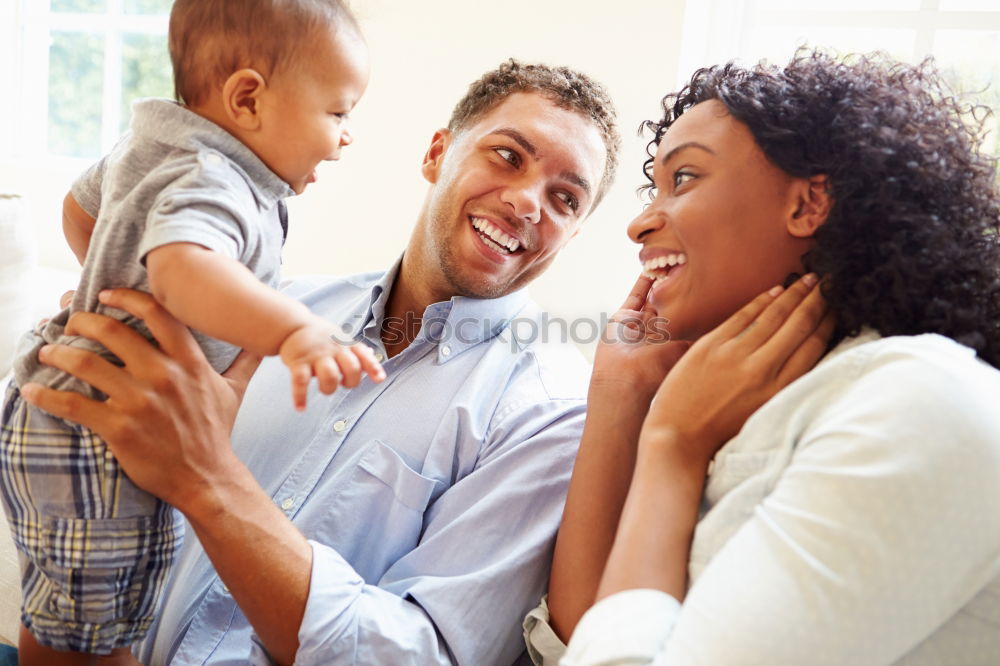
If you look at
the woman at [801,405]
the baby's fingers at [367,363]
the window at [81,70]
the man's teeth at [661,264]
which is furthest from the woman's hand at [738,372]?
the window at [81,70]

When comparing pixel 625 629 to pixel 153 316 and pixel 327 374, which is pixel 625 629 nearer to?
pixel 327 374

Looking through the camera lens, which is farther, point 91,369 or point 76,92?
point 76,92

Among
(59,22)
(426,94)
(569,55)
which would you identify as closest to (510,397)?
(569,55)

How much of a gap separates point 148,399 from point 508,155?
913 millimetres

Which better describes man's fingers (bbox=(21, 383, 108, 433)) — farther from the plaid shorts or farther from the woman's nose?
the woman's nose

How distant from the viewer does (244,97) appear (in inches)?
46.8

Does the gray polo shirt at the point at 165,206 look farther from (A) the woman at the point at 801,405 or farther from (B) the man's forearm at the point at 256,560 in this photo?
(A) the woman at the point at 801,405

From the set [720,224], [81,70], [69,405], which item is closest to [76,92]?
[81,70]

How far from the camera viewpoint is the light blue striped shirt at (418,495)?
129 cm

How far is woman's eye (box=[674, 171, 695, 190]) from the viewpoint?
134 centimetres

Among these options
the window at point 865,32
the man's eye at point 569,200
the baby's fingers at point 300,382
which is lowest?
the baby's fingers at point 300,382

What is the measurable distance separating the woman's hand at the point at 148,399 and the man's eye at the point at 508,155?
803 millimetres

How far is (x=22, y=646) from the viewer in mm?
1276

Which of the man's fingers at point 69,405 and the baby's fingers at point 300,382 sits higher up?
the baby's fingers at point 300,382
